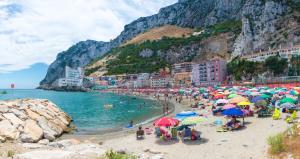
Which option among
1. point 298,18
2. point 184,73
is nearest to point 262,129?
point 298,18

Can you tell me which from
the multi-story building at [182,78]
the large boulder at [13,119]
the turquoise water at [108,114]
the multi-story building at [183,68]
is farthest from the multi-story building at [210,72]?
the large boulder at [13,119]

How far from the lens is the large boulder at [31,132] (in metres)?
28.3

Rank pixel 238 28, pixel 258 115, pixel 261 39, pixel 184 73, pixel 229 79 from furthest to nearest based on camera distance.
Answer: pixel 238 28, pixel 184 73, pixel 261 39, pixel 229 79, pixel 258 115

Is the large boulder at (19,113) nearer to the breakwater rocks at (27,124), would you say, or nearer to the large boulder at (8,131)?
the breakwater rocks at (27,124)

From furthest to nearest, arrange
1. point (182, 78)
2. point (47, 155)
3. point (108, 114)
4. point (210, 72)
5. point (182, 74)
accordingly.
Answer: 1. point (182, 74)
2. point (182, 78)
3. point (210, 72)
4. point (108, 114)
5. point (47, 155)

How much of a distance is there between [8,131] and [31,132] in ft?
6.82

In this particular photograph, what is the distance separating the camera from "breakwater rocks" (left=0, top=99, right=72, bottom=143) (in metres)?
28.4

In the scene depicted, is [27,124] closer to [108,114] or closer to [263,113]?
[263,113]

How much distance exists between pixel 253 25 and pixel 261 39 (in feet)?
25.7

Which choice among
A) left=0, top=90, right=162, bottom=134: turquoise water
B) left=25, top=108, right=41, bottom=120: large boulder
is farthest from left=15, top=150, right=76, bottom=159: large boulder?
left=0, top=90, right=162, bottom=134: turquoise water

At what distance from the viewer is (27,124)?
104ft

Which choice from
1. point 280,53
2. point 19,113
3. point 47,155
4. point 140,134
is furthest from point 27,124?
point 280,53

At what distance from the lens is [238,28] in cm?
19388

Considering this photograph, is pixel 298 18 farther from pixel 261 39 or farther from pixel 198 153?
pixel 198 153
